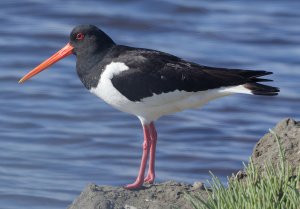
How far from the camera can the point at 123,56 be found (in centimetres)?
958

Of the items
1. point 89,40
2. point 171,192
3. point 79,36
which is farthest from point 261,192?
point 79,36

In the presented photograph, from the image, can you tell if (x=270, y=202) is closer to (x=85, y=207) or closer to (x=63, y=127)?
(x=85, y=207)

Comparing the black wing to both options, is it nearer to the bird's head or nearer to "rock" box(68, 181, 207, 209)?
the bird's head

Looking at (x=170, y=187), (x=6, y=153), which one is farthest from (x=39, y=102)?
(x=170, y=187)

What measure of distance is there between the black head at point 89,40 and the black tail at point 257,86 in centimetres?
147

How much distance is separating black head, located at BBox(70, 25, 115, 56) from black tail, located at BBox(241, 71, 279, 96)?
4.84 ft

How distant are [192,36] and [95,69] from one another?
31.1 ft

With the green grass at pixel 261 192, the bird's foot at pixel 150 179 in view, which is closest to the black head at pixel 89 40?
the bird's foot at pixel 150 179

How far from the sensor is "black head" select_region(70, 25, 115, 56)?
9.81 m

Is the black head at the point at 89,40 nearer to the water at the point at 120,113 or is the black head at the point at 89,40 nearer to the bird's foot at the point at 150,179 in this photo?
the bird's foot at the point at 150,179

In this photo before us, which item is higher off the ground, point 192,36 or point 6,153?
point 192,36

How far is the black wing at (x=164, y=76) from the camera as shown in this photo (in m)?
9.38

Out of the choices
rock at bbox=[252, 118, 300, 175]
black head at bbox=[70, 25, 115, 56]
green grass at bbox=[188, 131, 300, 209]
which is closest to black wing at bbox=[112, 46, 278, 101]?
black head at bbox=[70, 25, 115, 56]

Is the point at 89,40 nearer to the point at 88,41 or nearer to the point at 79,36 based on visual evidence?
the point at 88,41
